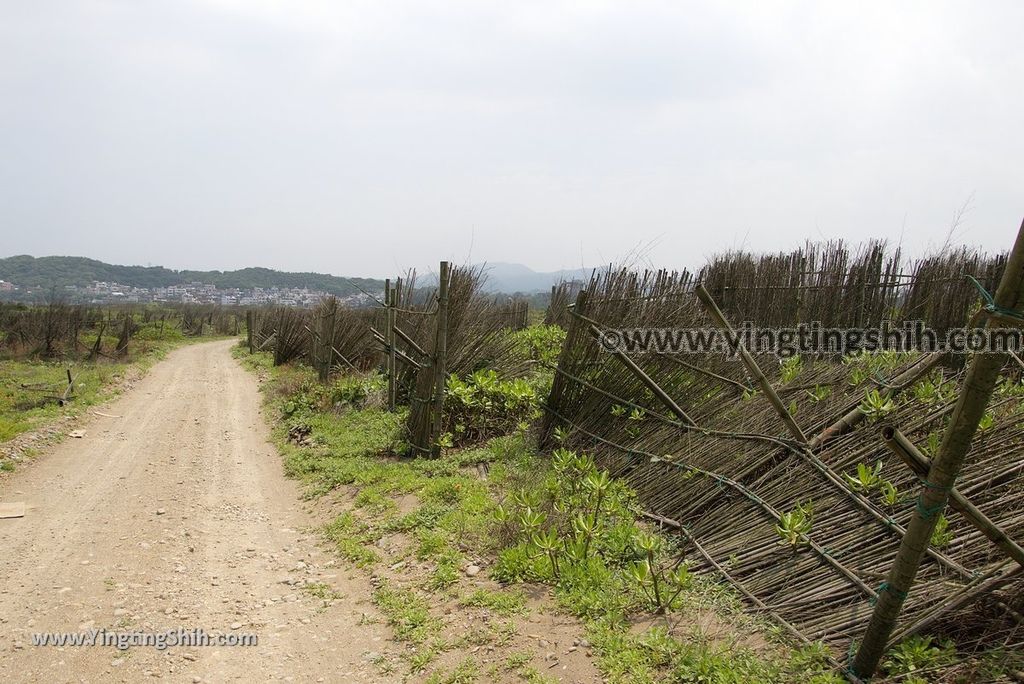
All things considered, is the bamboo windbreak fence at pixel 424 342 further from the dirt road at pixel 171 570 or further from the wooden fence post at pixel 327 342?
the dirt road at pixel 171 570

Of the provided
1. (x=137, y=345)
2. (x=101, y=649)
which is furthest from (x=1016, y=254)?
(x=137, y=345)

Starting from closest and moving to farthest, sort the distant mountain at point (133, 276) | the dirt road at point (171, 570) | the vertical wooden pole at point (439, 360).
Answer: the dirt road at point (171, 570), the vertical wooden pole at point (439, 360), the distant mountain at point (133, 276)

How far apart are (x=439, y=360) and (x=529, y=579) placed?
9.28ft

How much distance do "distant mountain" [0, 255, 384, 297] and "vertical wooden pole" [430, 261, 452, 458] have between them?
166 feet

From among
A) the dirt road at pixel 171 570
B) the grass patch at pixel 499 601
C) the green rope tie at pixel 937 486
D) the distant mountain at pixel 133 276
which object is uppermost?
the distant mountain at pixel 133 276

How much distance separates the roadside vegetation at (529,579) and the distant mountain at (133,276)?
169ft

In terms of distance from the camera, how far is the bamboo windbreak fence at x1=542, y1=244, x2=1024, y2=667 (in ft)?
7.72

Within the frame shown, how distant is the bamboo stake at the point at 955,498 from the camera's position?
1.77m

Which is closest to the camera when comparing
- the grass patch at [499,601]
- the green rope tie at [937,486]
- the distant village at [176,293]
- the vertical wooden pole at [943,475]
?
the vertical wooden pole at [943,475]

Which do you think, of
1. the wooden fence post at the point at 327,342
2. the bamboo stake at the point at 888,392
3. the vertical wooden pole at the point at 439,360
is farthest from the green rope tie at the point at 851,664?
the wooden fence post at the point at 327,342

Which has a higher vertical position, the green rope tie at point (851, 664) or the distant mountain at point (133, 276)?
the distant mountain at point (133, 276)

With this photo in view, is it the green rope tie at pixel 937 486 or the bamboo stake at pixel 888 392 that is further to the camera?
the bamboo stake at pixel 888 392

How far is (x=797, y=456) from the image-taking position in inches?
124

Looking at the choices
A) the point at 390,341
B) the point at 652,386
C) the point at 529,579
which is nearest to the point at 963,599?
the point at 529,579
